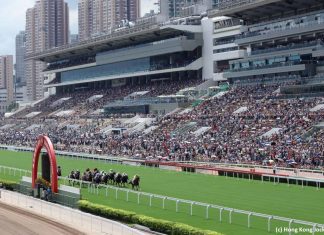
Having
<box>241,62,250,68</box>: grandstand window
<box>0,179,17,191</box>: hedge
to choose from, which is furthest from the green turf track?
<box>241,62,250,68</box>: grandstand window

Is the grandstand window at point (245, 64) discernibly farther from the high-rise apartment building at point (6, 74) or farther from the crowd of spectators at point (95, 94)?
the high-rise apartment building at point (6, 74)

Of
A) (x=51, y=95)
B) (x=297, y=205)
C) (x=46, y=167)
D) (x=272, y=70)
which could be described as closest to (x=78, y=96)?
(x=51, y=95)

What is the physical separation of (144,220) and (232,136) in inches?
831

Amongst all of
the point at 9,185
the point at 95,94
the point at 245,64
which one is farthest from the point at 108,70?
the point at 9,185

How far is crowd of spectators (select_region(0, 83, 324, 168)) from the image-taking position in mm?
29681

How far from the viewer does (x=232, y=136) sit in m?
35.4

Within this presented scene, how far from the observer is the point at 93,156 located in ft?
124

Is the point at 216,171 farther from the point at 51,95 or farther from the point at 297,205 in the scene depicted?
the point at 51,95

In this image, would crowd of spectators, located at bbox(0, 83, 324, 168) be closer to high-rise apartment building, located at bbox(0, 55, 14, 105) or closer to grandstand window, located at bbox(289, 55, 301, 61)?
grandstand window, located at bbox(289, 55, 301, 61)

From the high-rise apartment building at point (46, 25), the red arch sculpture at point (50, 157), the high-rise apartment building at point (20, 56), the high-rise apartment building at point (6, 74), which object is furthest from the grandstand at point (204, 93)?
the high-rise apartment building at point (20, 56)

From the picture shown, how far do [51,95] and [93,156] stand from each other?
144ft

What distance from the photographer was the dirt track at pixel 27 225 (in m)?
15.6

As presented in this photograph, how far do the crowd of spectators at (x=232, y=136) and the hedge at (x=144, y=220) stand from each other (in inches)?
470

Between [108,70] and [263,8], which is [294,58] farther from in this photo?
[108,70]
